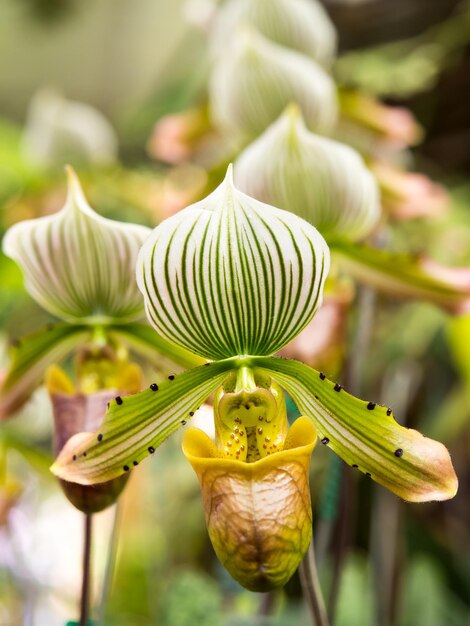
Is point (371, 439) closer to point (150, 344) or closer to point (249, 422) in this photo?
point (249, 422)

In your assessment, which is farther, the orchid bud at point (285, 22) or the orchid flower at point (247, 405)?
the orchid bud at point (285, 22)

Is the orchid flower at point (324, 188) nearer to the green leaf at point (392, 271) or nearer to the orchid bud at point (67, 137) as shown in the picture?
the green leaf at point (392, 271)

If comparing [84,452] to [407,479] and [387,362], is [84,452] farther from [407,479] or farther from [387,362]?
[387,362]

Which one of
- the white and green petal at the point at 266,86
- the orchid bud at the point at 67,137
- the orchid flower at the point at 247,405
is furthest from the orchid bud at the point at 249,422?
the orchid bud at the point at 67,137

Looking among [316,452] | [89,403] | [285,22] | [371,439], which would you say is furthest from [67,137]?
[371,439]

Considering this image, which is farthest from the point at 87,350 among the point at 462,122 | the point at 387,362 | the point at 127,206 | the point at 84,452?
the point at 462,122

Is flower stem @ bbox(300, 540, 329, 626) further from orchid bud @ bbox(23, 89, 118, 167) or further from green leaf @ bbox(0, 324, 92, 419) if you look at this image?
orchid bud @ bbox(23, 89, 118, 167)

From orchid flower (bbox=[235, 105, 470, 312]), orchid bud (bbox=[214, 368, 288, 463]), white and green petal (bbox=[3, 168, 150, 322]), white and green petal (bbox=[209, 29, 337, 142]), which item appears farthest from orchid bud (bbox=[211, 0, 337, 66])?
orchid bud (bbox=[214, 368, 288, 463])
